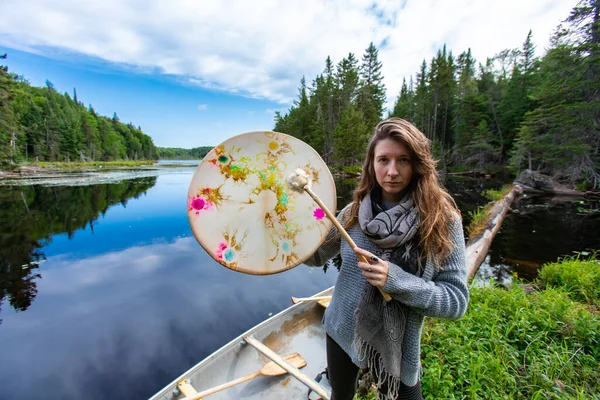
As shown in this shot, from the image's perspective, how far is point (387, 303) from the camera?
3.96 ft

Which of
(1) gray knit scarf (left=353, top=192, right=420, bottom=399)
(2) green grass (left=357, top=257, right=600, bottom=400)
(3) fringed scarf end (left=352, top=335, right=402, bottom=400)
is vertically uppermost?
(1) gray knit scarf (left=353, top=192, right=420, bottom=399)

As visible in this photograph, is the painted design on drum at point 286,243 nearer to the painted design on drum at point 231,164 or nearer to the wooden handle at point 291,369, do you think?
the painted design on drum at point 231,164

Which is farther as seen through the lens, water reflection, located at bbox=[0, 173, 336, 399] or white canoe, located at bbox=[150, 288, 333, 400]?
water reflection, located at bbox=[0, 173, 336, 399]

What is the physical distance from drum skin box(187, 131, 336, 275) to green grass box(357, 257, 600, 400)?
1841 mm

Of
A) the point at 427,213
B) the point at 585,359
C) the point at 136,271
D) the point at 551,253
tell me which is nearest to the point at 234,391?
the point at 427,213

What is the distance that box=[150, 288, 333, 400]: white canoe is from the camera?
2.73 m

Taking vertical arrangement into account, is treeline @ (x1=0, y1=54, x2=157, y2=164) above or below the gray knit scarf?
above

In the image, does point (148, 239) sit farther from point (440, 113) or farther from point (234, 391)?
point (440, 113)

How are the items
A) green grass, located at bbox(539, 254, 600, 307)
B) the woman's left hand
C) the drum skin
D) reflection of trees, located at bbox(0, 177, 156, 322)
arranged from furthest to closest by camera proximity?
reflection of trees, located at bbox(0, 177, 156, 322)
green grass, located at bbox(539, 254, 600, 307)
the drum skin
the woman's left hand

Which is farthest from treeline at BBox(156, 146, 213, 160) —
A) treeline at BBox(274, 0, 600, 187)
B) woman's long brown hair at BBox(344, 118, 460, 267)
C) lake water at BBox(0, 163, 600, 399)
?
woman's long brown hair at BBox(344, 118, 460, 267)

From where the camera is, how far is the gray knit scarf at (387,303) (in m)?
1.18

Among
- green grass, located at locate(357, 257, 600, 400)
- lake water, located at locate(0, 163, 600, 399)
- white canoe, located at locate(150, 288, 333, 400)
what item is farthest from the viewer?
lake water, located at locate(0, 163, 600, 399)

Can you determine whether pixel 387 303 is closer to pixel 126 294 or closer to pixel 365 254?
pixel 365 254

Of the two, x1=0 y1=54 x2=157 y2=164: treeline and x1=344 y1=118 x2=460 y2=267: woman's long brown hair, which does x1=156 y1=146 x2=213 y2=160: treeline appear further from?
x1=344 y1=118 x2=460 y2=267: woman's long brown hair
